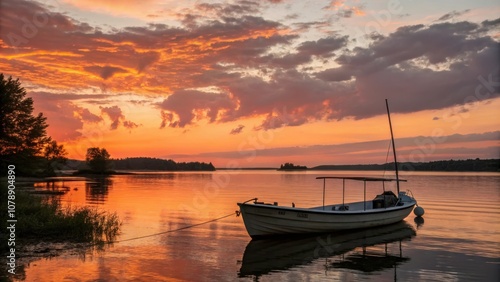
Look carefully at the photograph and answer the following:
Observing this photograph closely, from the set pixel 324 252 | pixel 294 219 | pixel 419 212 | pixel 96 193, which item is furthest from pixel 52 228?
pixel 96 193

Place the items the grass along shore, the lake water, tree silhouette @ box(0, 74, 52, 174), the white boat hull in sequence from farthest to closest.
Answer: tree silhouette @ box(0, 74, 52, 174) → the white boat hull → the grass along shore → the lake water

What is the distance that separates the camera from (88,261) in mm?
20328

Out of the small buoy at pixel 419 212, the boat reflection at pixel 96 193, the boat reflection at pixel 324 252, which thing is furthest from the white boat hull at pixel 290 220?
the boat reflection at pixel 96 193

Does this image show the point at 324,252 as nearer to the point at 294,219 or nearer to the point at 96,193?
the point at 294,219

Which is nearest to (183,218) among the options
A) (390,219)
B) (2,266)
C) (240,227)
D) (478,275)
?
(240,227)

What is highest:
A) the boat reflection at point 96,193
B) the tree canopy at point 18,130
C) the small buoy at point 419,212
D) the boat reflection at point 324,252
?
the tree canopy at point 18,130

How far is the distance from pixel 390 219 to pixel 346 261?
15403 mm

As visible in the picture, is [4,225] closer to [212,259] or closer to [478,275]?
[212,259]

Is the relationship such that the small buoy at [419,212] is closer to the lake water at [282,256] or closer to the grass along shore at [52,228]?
the lake water at [282,256]

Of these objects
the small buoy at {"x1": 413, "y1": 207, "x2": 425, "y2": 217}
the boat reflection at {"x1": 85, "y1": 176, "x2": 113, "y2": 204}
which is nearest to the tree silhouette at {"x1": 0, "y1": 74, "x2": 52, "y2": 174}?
the boat reflection at {"x1": 85, "y1": 176, "x2": 113, "y2": 204}

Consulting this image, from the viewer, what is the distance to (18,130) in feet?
138

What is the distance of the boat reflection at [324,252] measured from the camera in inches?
835

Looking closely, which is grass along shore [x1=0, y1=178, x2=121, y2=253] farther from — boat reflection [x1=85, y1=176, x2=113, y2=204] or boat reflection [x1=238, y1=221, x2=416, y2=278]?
boat reflection [x1=85, y1=176, x2=113, y2=204]

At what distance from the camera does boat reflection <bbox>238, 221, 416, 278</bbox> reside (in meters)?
21.2
